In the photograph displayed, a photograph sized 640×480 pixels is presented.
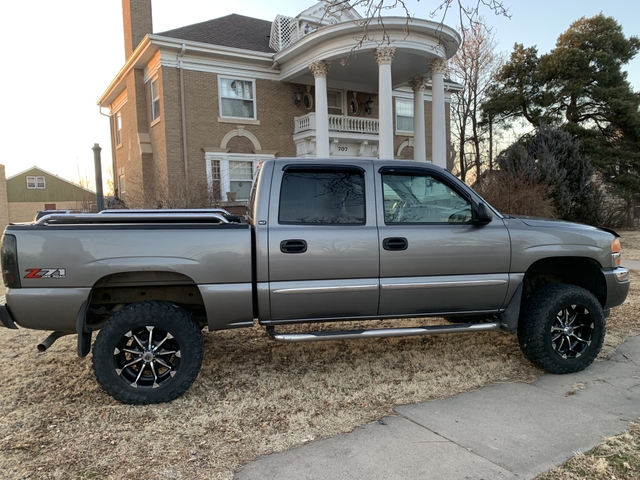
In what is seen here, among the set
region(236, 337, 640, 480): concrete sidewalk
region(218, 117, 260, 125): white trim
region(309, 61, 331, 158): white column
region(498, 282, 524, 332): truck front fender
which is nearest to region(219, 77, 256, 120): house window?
region(218, 117, 260, 125): white trim

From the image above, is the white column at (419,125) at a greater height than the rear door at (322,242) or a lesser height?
greater

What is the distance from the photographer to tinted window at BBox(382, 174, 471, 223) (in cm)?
408

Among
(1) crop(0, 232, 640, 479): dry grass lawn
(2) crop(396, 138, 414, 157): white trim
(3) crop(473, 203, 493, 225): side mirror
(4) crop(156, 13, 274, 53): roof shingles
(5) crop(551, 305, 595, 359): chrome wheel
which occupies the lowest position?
(1) crop(0, 232, 640, 479): dry grass lawn

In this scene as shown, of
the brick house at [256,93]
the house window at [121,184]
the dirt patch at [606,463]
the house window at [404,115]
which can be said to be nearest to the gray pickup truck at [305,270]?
the dirt patch at [606,463]

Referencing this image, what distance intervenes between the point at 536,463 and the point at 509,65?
93.8 ft

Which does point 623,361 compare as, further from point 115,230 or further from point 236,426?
point 115,230

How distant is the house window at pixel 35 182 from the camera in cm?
4959

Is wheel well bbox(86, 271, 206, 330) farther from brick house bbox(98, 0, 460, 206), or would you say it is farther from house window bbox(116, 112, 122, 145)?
house window bbox(116, 112, 122, 145)

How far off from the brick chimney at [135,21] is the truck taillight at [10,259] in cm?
1822

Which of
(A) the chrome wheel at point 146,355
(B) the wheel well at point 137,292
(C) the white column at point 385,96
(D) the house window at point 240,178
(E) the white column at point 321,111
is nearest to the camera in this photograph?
(A) the chrome wheel at point 146,355

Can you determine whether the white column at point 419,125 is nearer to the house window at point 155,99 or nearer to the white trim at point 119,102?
the house window at point 155,99

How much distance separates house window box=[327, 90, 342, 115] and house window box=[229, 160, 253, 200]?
445 centimetres

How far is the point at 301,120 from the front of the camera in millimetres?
18219

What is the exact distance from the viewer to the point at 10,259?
11.0ft
